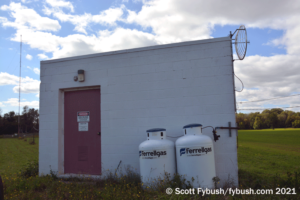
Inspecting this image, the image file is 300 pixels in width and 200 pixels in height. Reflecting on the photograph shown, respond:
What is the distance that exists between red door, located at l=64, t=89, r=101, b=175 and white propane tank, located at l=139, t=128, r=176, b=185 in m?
1.88

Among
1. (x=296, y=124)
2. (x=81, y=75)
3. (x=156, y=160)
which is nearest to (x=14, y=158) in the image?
(x=81, y=75)

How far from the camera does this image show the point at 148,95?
209 inches

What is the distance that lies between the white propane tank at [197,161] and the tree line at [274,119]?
86.1 feet

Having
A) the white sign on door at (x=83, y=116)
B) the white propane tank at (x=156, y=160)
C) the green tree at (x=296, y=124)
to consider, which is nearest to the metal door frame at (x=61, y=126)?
the white sign on door at (x=83, y=116)

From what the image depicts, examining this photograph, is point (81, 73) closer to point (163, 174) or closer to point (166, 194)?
point (163, 174)

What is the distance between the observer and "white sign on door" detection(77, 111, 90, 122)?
19.4 ft

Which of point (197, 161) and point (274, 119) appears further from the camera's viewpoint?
point (274, 119)

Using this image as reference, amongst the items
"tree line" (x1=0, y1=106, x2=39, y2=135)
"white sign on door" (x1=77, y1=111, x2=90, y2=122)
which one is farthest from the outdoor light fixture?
"tree line" (x1=0, y1=106, x2=39, y2=135)

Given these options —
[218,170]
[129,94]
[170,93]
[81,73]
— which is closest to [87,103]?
[81,73]

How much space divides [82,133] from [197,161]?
11.3ft

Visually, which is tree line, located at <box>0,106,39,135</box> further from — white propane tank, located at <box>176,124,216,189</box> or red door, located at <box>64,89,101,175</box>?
white propane tank, located at <box>176,124,216,189</box>

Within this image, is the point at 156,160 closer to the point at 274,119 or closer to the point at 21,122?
the point at 274,119

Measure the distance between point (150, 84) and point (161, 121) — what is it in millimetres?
992

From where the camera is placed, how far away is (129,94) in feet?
17.9
